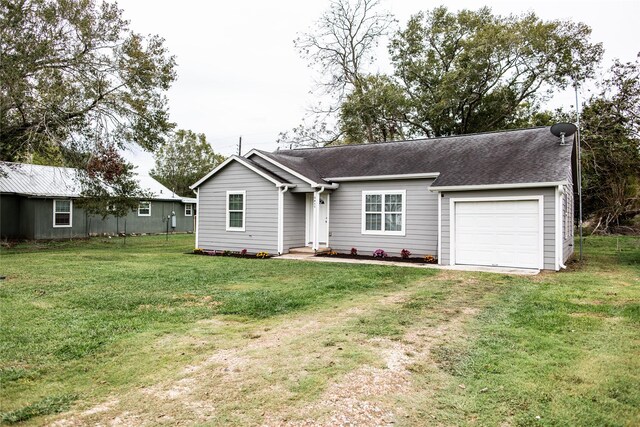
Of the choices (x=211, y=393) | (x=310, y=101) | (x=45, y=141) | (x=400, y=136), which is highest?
(x=310, y=101)

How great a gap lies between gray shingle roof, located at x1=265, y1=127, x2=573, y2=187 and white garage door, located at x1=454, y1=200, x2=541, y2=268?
30.6 inches

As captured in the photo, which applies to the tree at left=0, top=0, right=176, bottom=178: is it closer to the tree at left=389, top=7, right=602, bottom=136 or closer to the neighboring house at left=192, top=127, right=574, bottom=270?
the neighboring house at left=192, top=127, right=574, bottom=270

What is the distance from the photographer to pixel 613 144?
17922 mm

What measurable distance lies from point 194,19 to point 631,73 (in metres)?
16.8

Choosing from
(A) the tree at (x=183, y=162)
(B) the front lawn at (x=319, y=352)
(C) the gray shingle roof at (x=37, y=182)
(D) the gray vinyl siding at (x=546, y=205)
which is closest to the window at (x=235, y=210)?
(B) the front lawn at (x=319, y=352)

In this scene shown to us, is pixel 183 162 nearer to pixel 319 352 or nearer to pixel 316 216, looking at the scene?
pixel 316 216

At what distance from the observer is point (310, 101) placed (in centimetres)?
2903

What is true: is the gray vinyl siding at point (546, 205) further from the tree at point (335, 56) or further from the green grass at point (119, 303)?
the tree at point (335, 56)

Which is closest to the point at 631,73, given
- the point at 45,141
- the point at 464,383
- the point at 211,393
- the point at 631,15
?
the point at 631,15

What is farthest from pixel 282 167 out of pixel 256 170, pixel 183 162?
pixel 183 162

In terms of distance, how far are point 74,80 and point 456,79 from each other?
2007 centimetres

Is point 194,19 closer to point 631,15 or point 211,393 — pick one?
point 211,393

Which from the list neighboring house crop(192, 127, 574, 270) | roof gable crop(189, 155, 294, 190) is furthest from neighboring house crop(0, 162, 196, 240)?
neighboring house crop(192, 127, 574, 270)

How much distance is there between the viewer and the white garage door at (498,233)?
448 inches
